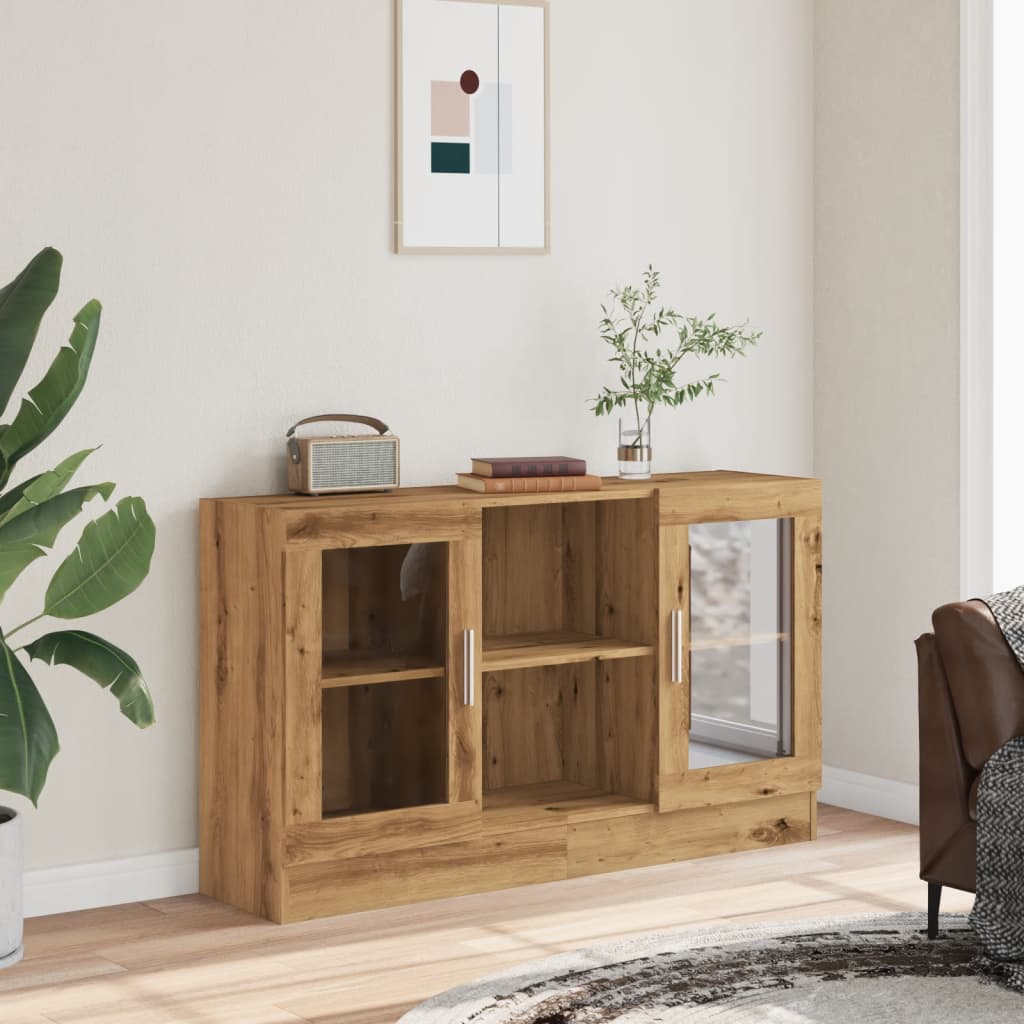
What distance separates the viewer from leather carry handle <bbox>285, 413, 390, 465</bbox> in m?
4.11

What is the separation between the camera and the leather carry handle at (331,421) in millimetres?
4105

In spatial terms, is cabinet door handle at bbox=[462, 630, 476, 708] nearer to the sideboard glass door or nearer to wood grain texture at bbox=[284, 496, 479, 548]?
wood grain texture at bbox=[284, 496, 479, 548]

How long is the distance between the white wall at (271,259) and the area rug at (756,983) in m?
1.17

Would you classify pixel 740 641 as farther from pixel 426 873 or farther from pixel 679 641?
pixel 426 873

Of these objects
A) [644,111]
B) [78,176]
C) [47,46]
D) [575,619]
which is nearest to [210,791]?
[575,619]

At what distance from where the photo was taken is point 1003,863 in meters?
3.35

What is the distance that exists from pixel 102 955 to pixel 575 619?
156cm

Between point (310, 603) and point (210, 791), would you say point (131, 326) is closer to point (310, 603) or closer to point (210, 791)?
point (310, 603)

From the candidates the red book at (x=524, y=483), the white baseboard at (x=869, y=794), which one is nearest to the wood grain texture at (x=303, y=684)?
the red book at (x=524, y=483)

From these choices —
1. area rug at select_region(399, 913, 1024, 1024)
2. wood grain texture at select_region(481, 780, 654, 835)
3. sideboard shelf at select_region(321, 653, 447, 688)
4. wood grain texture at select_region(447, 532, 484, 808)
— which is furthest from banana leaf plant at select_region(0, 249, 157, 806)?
wood grain texture at select_region(481, 780, 654, 835)

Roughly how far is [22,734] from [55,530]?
0.40 metres

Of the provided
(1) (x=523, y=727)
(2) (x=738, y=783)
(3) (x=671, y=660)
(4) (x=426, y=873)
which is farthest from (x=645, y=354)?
(4) (x=426, y=873)

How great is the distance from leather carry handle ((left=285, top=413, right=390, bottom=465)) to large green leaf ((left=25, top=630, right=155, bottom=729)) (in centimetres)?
76

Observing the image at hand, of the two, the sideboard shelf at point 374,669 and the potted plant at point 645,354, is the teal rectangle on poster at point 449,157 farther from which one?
the sideboard shelf at point 374,669
